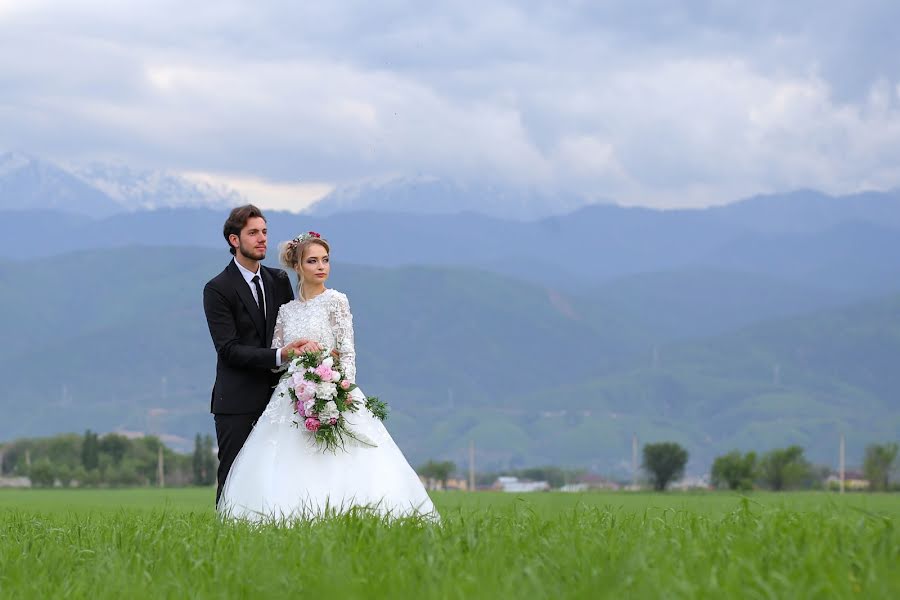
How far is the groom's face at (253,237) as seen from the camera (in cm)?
1125

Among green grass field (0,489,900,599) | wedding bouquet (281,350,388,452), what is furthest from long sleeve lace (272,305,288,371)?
green grass field (0,489,900,599)

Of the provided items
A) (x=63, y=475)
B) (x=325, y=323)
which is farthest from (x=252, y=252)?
(x=63, y=475)

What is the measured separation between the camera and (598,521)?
8836 mm

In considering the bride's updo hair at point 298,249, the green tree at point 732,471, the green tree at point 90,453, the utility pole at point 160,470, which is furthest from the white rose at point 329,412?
the green tree at point 90,453

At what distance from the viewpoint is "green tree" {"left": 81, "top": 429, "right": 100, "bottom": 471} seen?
10088 cm

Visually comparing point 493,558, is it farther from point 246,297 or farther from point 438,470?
point 438,470

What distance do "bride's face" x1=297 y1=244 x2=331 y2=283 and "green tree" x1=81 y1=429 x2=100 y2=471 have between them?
304 feet

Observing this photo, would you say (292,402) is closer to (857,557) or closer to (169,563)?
(169,563)

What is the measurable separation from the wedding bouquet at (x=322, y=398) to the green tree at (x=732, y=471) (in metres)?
60.7

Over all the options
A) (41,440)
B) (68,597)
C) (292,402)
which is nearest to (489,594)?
(68,597)

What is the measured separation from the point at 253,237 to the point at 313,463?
1.94m

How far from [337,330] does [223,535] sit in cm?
297

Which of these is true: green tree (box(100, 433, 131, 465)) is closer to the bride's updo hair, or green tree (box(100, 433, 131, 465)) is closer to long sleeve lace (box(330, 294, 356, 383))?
the bride's updo hair

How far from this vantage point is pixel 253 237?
11.3 m
